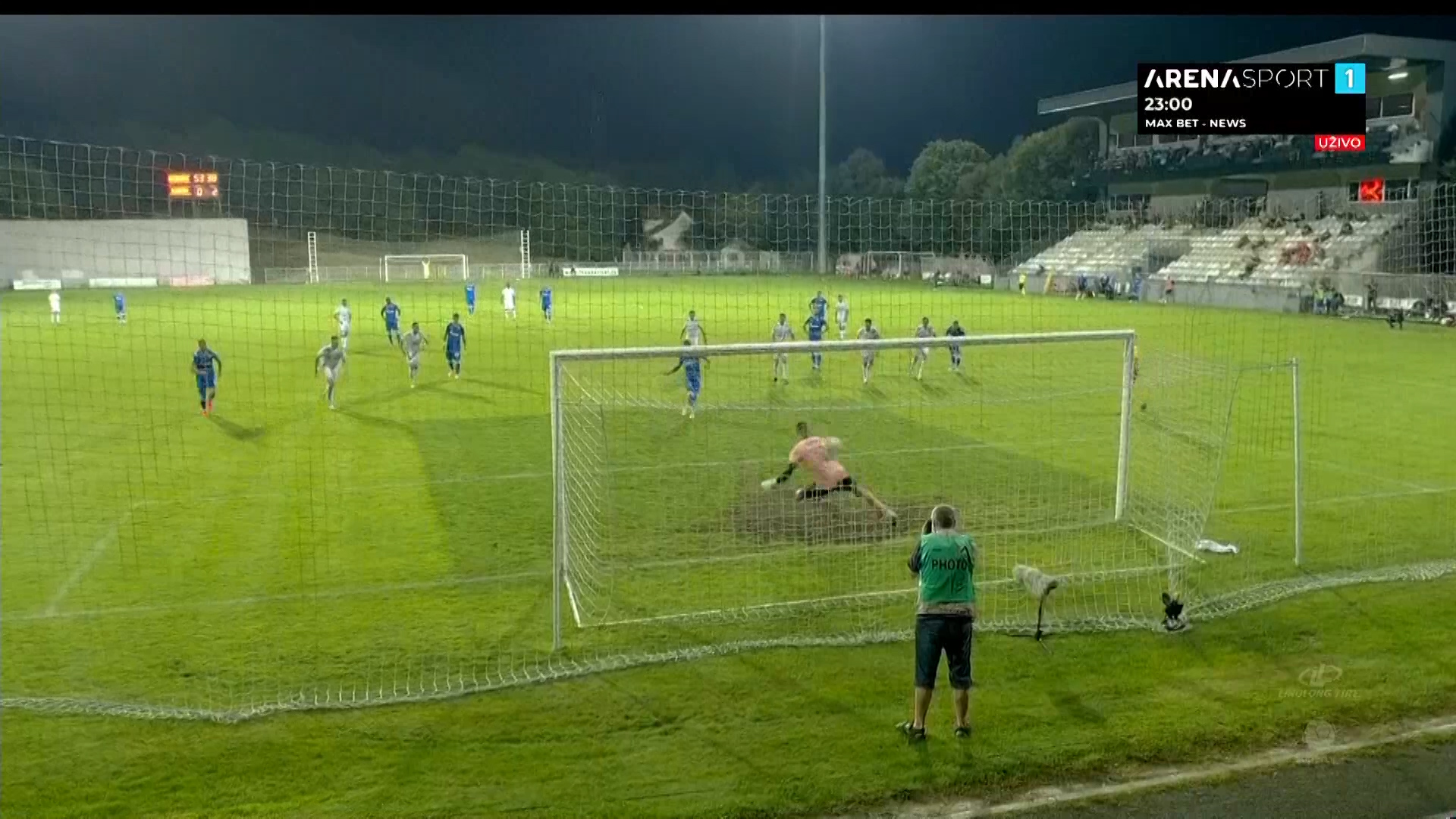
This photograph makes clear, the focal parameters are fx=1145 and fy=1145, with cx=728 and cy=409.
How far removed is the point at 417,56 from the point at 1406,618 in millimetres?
112911

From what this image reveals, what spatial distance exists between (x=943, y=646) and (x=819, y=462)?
4.87 m

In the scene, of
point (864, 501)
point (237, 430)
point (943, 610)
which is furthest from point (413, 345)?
point (943, 610)

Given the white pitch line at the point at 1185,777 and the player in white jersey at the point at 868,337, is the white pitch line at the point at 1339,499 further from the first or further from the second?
the player in white jersey at the point at 868,337

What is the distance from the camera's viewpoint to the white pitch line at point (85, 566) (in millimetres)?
10102

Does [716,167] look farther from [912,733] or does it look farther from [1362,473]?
[912,733]

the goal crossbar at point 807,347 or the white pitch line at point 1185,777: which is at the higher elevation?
the goal crossbar at point 807,347

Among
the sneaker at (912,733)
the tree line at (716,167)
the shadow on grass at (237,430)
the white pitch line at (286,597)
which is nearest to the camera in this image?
the sneaker at (912,733)

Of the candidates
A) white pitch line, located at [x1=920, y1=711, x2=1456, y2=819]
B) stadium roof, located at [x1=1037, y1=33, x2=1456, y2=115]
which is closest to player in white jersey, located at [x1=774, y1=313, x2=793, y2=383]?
white pitch line, located at [x1=920, y1=711, x2=1456, y2=819]

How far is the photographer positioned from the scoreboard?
2.74m

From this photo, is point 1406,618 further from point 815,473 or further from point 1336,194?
point 1336,194

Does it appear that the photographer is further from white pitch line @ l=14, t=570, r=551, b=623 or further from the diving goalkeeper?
white pitch line @ l=14, t=570, r=551, b=623

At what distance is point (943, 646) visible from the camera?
23.8 feet

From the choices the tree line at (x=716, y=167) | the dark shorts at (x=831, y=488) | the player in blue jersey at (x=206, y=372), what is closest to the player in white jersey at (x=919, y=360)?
the dark shorts at (x=831, y=488)

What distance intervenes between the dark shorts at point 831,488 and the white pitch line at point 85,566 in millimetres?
7100
